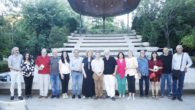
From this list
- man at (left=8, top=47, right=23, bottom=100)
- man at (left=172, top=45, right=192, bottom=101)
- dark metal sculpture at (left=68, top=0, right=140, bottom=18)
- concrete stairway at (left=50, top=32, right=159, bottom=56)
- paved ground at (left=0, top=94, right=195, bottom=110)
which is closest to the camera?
paved ground at (left=0, top=94, right=195, bottom=110)

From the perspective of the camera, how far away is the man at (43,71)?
420 inches

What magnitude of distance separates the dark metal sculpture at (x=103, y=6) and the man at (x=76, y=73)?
3.54 metres

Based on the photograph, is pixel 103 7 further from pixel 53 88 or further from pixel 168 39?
pixel 168 39

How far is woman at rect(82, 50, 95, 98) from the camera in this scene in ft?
34.6

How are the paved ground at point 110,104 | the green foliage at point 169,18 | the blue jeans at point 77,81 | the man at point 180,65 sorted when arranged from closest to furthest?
1. the paved ground at point 110,104
2. the man at point 180,65
3. the blue jeans at point 77,81
4. the green foliage at point 169,18

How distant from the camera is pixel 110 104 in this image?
9711mm

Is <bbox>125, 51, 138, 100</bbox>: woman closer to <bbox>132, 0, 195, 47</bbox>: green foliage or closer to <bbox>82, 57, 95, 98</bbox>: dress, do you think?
<bbox>82, 57, 95, 98</bbox>: dress

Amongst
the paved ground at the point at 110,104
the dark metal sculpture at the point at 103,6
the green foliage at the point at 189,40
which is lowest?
the paved ground at the point at 110,104

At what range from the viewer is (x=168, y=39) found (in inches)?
1329

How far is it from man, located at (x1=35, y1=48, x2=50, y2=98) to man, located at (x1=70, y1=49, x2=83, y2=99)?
763mm

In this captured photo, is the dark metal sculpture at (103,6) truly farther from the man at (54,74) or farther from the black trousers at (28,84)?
the black trousers at (28,84)

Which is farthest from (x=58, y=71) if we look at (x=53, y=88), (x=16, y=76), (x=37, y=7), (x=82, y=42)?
(x=37, y=7)

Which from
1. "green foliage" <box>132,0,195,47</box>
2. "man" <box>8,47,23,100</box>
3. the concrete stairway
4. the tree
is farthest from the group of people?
"green foliage" <box>132,0,195,47</box>

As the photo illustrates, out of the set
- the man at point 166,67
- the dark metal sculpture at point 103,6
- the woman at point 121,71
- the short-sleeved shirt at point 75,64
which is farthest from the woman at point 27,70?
the dark metal sculpture at point 103,6
